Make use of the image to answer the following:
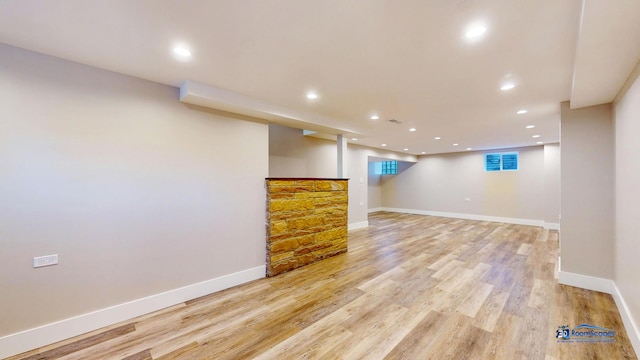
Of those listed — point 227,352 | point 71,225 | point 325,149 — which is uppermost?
point 325,149

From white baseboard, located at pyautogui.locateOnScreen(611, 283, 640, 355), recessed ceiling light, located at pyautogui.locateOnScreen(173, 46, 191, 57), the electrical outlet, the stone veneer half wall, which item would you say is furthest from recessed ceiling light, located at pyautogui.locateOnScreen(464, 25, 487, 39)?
the electrical outlet

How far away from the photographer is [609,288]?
3031 millimetres

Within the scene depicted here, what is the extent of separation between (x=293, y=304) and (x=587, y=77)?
12.1 ft

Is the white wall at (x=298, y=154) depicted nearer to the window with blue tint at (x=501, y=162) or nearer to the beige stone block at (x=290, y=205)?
the beige stone block at (x=290, y=205)

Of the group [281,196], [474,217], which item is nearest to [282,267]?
[281,196]

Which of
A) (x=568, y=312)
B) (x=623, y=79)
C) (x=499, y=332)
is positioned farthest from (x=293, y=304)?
(x=623, y=79)

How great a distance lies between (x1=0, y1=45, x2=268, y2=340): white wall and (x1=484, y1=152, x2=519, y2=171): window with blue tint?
28.5ft

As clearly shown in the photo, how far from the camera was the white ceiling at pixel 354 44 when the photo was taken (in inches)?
62.6

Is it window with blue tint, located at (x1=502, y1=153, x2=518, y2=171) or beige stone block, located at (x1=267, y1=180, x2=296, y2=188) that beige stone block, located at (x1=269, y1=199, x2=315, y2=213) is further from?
window with blue tint, located at (x1=502, y1=153, x2=518, y2=171)

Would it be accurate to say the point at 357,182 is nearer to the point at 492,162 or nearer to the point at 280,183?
the point at 280,183

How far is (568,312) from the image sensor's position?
2629mm

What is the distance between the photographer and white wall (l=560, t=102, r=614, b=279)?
10.0 feet

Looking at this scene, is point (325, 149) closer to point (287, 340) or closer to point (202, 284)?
point (202, 284)

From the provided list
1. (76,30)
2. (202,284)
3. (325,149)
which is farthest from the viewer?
(325,149)
